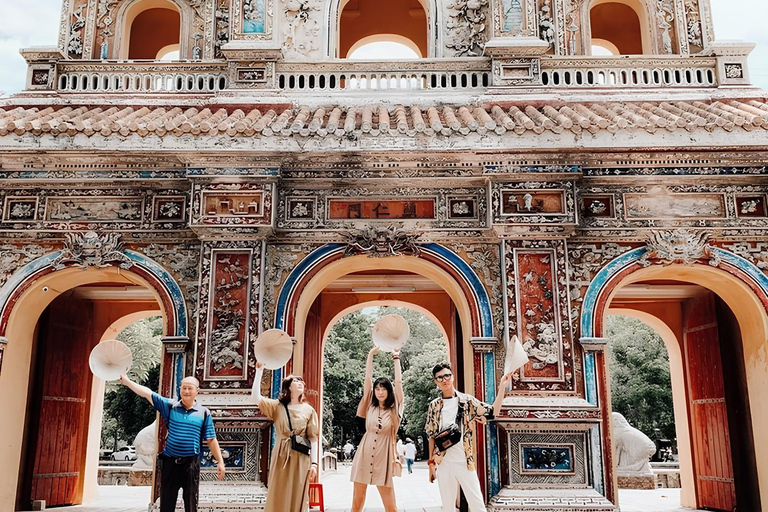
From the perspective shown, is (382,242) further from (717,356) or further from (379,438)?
(717,356)

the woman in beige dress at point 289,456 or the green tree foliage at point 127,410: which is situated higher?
the green tree foliage at point 127,410

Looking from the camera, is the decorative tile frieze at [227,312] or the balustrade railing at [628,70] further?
the balustrade railing at [628,70]

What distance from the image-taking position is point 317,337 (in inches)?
509

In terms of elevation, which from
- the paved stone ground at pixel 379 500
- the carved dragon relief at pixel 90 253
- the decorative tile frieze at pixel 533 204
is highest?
the decorative tile frieze at pixel 533 204

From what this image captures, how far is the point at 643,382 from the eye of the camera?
2873 cm

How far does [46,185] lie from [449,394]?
6176 mm

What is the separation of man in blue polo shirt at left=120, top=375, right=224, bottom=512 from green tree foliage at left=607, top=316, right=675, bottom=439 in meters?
24.5

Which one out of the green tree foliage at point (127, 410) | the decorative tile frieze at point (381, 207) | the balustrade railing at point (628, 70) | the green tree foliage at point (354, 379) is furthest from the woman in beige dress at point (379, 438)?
the green tree foliage at point (354, 379)

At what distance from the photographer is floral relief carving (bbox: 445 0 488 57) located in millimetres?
11828

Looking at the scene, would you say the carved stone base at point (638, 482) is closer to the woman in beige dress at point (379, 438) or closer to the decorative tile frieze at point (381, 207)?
the decorative tile frieze at point (381, 207)

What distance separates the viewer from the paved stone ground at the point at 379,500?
1108cm

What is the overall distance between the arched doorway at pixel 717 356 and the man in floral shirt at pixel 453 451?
3.02 metres

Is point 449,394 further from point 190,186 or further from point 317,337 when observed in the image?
point 317,337

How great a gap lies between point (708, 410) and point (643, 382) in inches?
711
